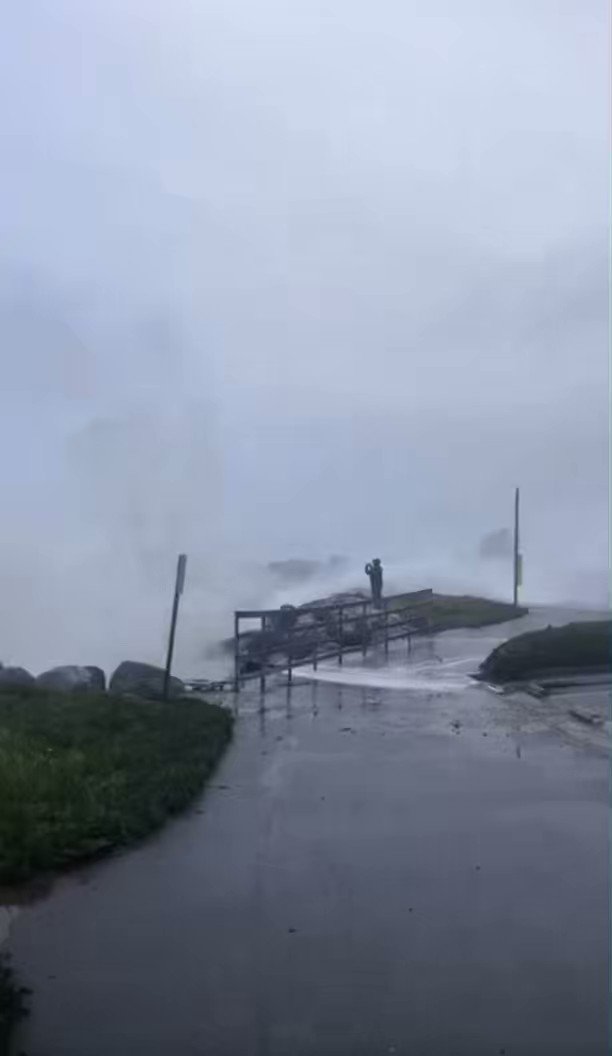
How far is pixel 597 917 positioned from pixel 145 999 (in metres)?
2.71

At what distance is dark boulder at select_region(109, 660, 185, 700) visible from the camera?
68.7 feet

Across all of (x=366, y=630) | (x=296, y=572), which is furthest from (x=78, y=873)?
(x=296, y=572)

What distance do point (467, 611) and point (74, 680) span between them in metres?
16.4

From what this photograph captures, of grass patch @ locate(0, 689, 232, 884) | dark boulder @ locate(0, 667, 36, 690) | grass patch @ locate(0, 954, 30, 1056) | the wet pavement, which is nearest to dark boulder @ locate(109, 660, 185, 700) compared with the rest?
dark boulder @ locate(0, 667, 36, 690)

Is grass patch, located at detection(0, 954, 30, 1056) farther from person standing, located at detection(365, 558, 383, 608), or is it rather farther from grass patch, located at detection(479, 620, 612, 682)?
person standing, located at detection(365, 558, 383, 608)

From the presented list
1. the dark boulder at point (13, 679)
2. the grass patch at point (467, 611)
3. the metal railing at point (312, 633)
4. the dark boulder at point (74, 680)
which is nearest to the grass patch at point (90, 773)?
the dark boulder at point (13, 679)

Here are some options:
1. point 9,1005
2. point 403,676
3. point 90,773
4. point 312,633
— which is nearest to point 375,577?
point 312,633

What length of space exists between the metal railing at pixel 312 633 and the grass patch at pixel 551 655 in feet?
10.7

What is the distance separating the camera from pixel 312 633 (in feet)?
86.9

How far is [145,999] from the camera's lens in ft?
23.9

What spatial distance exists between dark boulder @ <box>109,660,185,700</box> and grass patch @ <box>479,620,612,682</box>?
15.1 ft

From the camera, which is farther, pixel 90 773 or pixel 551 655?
pixel 551 655

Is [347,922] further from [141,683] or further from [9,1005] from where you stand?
[141,683]

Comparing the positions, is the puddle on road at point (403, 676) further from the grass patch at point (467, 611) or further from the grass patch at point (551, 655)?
the grass patch at point (467, 611)
